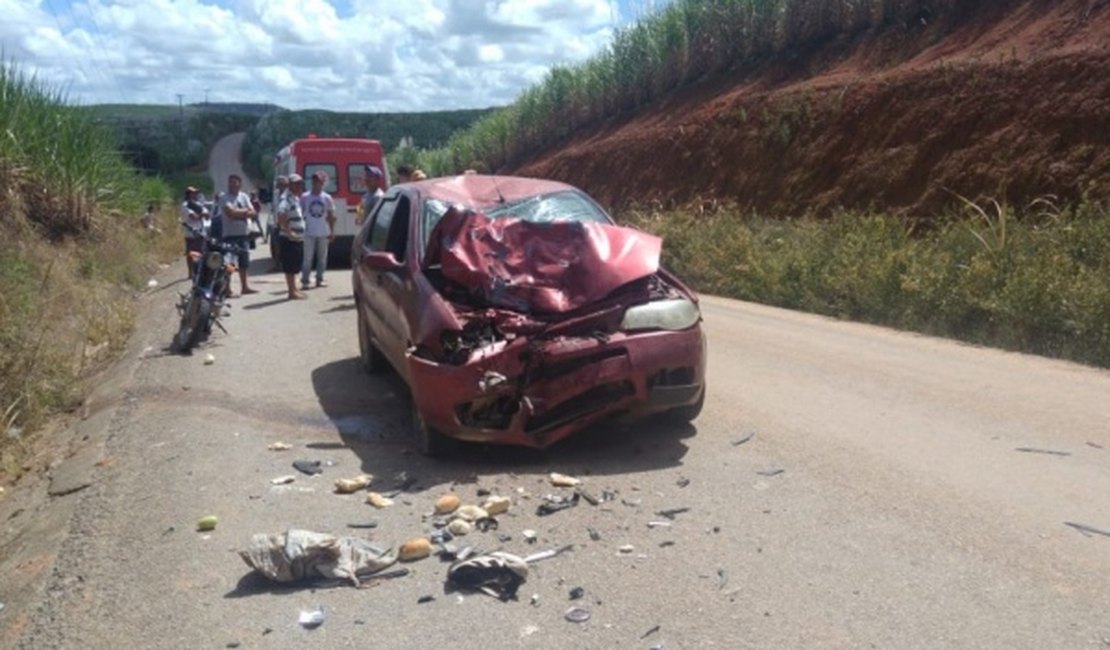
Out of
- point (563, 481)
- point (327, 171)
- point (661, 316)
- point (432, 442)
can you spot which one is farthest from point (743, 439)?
point (327, 171)

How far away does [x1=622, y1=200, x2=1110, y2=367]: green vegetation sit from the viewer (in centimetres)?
1117

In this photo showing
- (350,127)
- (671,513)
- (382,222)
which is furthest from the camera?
(350,127)

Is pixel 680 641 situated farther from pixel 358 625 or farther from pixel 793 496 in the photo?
pixel 793 496

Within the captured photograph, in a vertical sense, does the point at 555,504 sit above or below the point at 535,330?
below

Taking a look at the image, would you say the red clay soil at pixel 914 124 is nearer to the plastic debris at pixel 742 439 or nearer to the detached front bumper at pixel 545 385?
the plastic debris at pixel 742 439

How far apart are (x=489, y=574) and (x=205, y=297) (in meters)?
7.35

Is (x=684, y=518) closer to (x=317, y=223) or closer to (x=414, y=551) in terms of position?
(x=414, y=551)

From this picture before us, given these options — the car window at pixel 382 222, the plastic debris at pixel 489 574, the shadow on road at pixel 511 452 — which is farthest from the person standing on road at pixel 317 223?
the plastic debris at pixel 489 574

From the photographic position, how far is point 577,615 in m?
4.59

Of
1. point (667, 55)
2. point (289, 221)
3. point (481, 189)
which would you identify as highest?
point (667, 55)

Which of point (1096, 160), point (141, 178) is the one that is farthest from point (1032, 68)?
Answer: point (141, 178)

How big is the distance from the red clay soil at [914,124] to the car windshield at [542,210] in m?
10.8

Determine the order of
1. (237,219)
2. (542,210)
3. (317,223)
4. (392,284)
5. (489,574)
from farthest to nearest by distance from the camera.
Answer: (317,223) → (237,219) → (542,210) → (392,284) → (489,574)

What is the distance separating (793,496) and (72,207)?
17.1 metres
